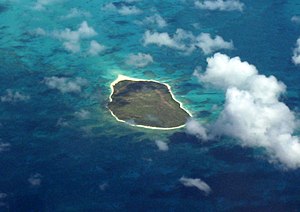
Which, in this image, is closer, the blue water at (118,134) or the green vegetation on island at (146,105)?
the blue water at (118,134)

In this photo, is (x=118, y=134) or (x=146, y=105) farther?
(x=146, y=105)

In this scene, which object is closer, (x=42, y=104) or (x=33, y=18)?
(x=42, y=104)

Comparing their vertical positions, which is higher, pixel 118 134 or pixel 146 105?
pixel 146 105

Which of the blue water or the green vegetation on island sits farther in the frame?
the green vegetation on island

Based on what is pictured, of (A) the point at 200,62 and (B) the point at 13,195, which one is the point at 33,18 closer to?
(A) the point at 200,62

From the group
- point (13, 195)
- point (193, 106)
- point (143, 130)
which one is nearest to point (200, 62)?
point (193, 106)
